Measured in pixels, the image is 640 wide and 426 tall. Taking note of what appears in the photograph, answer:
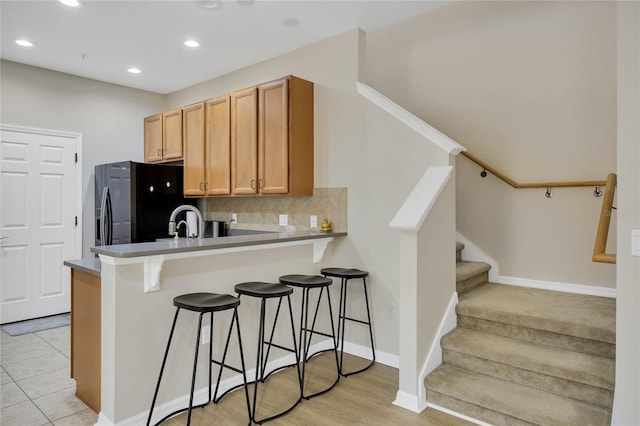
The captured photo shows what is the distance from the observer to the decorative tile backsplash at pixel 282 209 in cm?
356

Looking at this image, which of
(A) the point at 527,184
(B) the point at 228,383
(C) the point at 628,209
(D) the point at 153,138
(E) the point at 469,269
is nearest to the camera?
(C) the point at 628,209

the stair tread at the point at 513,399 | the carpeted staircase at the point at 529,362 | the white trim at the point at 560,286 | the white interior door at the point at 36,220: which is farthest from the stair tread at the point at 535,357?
the white interior door at the point at 36,220

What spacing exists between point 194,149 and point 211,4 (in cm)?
173

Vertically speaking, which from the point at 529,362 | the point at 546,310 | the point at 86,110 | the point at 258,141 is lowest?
the point at 529,362

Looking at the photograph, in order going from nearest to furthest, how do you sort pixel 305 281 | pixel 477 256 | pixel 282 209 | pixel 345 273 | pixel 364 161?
pixel 305 281
pixel 345 273
pixel 364 161
pixel 477 256
pixel 282 209

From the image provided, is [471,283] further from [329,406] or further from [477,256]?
[329,406]

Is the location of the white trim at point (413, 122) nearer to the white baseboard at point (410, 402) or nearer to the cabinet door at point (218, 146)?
the cabinet door at point (218, 146)

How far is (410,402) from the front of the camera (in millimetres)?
2520

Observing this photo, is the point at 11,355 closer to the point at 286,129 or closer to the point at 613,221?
the point at 286,129

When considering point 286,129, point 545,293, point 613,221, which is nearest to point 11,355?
point 286,129

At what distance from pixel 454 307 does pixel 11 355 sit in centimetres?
375

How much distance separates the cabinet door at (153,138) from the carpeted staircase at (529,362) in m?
3.92

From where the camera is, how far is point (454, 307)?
9.73 feet

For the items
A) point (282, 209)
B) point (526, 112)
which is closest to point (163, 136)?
point (282, 209)
